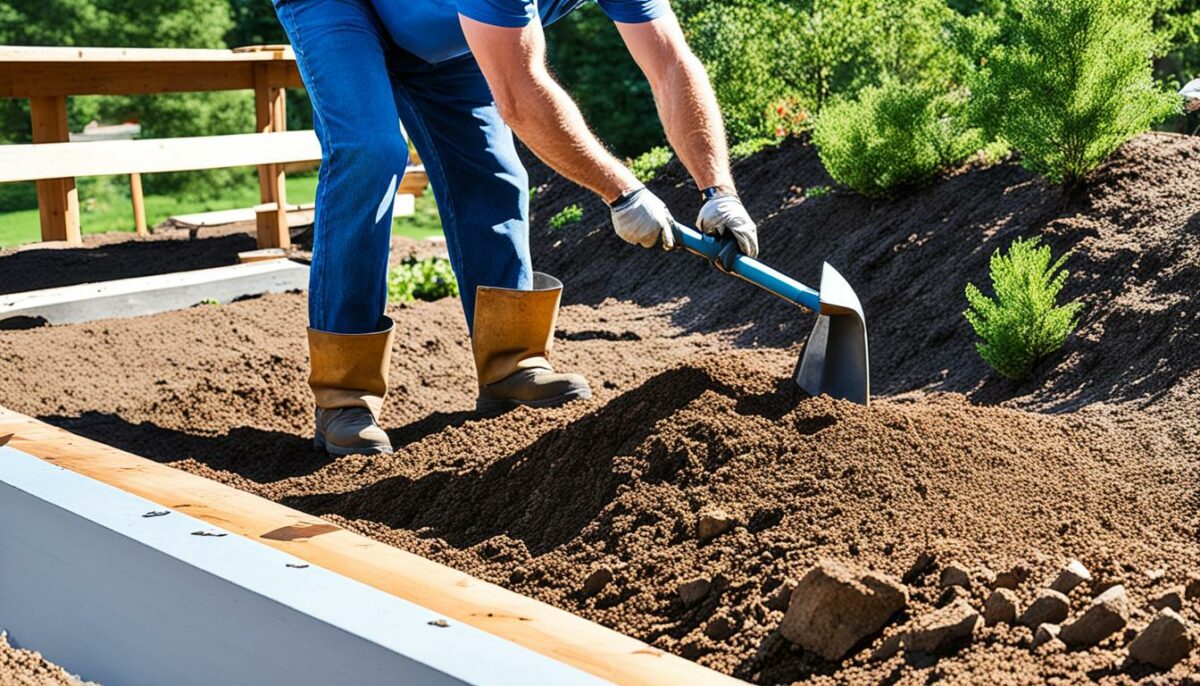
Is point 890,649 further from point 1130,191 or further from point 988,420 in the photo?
point 1130,191

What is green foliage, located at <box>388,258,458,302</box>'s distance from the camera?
678 centimetres

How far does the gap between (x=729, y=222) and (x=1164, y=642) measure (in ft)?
5.49

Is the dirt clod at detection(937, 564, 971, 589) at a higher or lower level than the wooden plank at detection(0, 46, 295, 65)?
lower

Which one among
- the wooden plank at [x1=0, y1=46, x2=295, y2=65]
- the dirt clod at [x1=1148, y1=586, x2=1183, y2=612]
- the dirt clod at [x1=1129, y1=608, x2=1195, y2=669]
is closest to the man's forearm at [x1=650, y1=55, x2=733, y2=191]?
the dirt clod at [x1=1148, y1=586, x2=1183, y2=612]

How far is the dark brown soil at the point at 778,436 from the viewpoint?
91.0 inches

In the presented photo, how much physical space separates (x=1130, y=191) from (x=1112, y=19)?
67cm

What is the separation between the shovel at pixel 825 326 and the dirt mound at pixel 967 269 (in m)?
0.82

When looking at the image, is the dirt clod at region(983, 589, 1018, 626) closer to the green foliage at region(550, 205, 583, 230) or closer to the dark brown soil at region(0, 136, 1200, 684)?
the dark brown soil at region(0, 136, 1200, 684)

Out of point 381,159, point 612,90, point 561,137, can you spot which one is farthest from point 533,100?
point 612,90

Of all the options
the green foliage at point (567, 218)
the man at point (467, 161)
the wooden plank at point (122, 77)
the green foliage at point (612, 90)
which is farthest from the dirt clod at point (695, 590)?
the green foliage at point (612, 90)

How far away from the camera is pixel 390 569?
2385mm

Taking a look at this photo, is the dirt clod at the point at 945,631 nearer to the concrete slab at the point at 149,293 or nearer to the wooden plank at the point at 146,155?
the concrete slab at the point at 149,293

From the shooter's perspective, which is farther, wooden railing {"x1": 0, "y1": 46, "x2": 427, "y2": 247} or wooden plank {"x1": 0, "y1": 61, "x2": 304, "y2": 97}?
wooden plank {"x1": 0, "y1": 61, "x2": 304, "y2": 97}

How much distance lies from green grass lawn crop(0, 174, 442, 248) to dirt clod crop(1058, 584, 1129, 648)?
9.52 meters
